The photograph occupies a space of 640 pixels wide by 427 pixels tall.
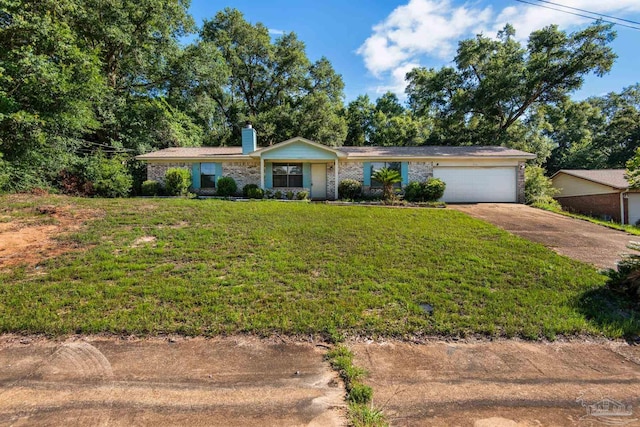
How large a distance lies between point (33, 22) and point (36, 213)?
35.5 ft

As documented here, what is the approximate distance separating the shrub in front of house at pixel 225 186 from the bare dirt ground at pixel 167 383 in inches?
487

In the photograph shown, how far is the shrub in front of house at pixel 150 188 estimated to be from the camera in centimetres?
1525

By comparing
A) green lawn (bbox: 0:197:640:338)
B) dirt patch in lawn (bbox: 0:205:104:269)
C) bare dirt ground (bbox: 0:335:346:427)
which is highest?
dirt patch in lawn (bbox: 0:205:104:269)

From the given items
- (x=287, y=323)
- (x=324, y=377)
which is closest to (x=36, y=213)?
(x=287, y=323)

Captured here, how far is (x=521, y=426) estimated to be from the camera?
91.9 inches

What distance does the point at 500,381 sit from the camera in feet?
9.52

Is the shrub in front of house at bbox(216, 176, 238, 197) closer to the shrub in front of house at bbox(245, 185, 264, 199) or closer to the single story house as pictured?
the shrub in front of house at bbox(245, 185, 264, 199)

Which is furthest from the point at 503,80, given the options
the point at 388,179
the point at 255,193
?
the point at 255,193

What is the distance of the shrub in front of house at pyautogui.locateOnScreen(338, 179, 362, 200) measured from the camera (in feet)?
50.4

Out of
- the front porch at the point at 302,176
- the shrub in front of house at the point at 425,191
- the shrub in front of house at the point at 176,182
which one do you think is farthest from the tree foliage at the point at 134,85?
the shrub in front of house at the point at 425,191

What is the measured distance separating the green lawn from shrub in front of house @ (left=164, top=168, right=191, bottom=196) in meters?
6.73

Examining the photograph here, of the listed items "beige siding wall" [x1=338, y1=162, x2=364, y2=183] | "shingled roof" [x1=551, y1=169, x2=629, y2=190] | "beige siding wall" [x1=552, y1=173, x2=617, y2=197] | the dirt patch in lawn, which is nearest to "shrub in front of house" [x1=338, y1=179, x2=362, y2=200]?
"beige siding wall" [x1=338, y1=162, x2=364, y2=183]

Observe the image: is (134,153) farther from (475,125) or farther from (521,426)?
(475,125)

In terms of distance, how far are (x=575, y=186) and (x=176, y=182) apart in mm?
23224
